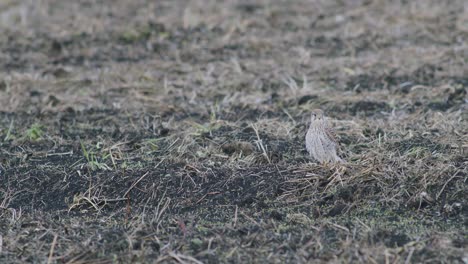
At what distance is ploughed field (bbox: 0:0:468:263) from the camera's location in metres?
5.40

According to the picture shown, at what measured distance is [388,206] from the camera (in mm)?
5812

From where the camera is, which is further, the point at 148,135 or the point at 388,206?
the point at 148,135

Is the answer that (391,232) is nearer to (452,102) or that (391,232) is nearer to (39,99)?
(452,102)

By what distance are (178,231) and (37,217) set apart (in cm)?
110

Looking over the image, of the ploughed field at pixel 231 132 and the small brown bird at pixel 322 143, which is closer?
the ploughed field at pixel 231 132

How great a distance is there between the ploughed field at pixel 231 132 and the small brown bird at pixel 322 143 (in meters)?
0.14

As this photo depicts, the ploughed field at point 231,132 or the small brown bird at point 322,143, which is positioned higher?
the small brown bird at point 322,143

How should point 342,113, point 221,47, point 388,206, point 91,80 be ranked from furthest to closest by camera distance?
point 221,47 < point 91,80 < point 342,113 < point 388,206

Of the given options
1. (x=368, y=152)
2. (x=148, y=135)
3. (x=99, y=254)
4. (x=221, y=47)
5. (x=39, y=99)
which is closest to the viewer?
(x=99, y=254)

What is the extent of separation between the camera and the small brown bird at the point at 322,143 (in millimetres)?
6336

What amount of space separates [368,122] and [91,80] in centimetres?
350

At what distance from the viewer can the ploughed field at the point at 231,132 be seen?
5.40 metres

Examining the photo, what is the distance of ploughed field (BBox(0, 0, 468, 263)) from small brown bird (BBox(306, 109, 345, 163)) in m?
0.14

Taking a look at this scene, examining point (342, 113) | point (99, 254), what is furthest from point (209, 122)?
point (99, 254)
